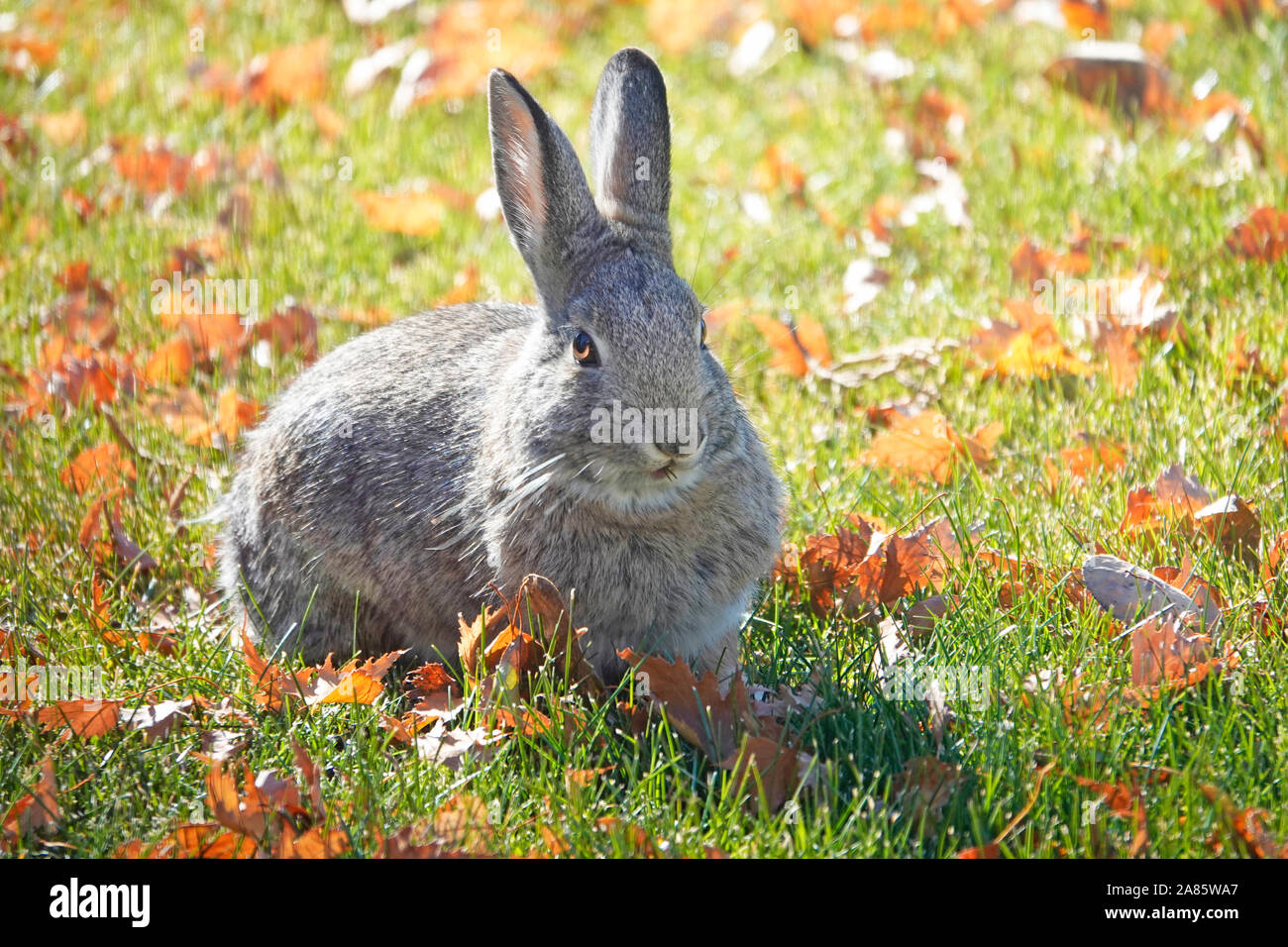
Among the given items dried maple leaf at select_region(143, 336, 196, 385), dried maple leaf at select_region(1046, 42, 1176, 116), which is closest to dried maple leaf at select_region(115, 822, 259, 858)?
dried maple leaf at select_region(143, 336, 196, 385)

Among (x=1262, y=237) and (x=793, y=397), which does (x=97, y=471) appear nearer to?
(x=793, y=397)

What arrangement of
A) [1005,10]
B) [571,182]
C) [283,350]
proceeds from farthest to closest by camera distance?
1. [1005,10]
2. [283,350]
3. [571,182]

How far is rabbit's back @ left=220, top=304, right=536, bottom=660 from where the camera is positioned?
13.2 ft

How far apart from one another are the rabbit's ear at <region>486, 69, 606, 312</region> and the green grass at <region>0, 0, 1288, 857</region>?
119cm

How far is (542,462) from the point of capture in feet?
11.7

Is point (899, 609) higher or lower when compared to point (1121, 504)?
lower

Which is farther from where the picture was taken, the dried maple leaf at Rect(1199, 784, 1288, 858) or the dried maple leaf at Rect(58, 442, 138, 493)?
the dried maple leaf at Rect(58, 442, 138, 493)

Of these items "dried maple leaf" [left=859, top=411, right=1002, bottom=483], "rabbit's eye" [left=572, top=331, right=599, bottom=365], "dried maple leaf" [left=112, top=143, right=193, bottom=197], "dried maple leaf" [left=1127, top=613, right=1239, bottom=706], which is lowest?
"dried maple leaf" [left=1127, top=613, right=1239, bottom=706]

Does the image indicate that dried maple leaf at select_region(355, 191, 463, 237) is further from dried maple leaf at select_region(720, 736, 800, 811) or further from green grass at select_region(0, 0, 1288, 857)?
dried maple leaf at select_region(720, 736, 800, 811)

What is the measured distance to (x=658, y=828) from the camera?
3.08 m
